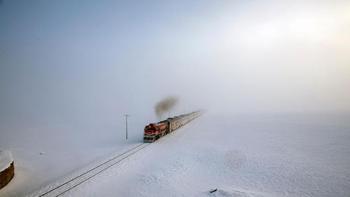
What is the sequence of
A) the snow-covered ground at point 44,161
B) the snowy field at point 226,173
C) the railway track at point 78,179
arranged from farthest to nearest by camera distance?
the snow-covered ground at point 44,161 → the snowy field at point 226,173 → the railway track at point 78,179

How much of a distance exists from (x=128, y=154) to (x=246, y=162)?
1392 cm

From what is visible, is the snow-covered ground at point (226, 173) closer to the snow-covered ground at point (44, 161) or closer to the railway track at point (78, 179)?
the railway track at point (78, 179)

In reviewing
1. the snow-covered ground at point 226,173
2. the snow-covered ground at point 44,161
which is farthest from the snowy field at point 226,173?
the snow-covered ground at point 44,161

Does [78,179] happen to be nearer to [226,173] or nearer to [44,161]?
[44,161]

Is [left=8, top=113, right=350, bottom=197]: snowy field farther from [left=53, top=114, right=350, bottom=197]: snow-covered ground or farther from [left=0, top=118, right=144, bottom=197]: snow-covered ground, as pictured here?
[left=0, top=118, right=144, bottom=197]: snow-covered ground

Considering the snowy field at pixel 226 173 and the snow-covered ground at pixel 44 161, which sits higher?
the snowy field at pixel 226 173

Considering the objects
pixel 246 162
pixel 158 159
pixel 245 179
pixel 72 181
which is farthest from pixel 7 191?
pixel 246 162

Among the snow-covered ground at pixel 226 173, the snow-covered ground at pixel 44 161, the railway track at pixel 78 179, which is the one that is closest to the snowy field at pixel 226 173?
the snow-covered ground at pixel 226 173

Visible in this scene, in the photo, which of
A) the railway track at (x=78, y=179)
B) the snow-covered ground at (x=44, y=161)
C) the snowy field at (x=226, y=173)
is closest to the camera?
the railway track at (x=78, y=179)

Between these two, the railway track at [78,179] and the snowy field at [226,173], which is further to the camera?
the snowy field at [226,173]

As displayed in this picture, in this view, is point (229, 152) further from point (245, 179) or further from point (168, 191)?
point (168, 191)

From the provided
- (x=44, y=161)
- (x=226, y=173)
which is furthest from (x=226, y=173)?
(x=44, y=161)

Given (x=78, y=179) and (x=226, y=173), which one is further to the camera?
(x=226, y=173)

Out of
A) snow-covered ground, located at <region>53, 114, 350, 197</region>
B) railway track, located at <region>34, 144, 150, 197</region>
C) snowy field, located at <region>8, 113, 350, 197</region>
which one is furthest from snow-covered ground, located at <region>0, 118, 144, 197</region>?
snow-covered ground, located at <region>53, 114, 350, 197</region>
